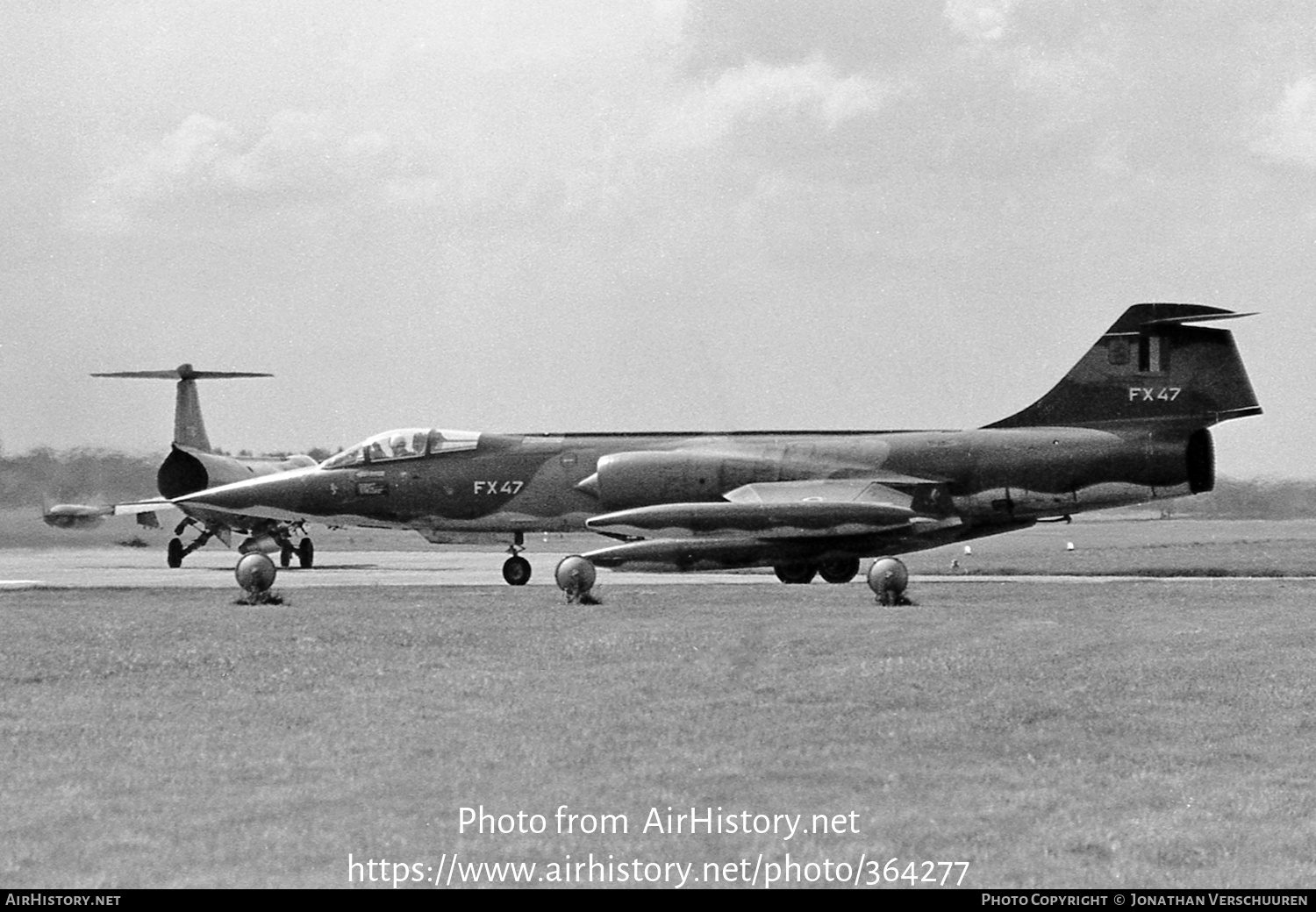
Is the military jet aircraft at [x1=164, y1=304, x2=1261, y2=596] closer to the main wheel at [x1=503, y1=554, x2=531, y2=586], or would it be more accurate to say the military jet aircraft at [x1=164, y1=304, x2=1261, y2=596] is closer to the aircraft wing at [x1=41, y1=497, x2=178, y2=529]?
the main wheel at [x1=503, y1=554, x2=531, y2=586]

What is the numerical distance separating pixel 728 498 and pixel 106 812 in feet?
64.4

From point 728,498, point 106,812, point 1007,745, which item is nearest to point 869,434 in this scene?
point 728,498

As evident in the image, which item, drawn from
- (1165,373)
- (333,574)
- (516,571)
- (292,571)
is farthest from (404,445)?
(1165,373)

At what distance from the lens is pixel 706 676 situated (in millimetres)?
13094

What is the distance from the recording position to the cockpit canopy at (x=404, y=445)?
28.9 m

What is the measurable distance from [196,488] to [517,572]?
43.9ft

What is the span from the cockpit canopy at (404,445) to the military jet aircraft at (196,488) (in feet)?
16.1

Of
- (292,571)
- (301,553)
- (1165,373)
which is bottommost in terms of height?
(292,571)

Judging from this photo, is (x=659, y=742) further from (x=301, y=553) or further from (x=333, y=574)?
(x=301, y=553)

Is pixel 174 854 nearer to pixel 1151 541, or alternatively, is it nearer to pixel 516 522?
pixel 516 522

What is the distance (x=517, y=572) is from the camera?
88.4 feet

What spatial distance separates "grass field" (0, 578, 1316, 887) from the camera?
7.29 m

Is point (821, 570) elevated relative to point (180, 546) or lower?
elevated

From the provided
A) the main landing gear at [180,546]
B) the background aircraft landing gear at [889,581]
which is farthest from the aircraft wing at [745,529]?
the main landing gear at [180,546]
